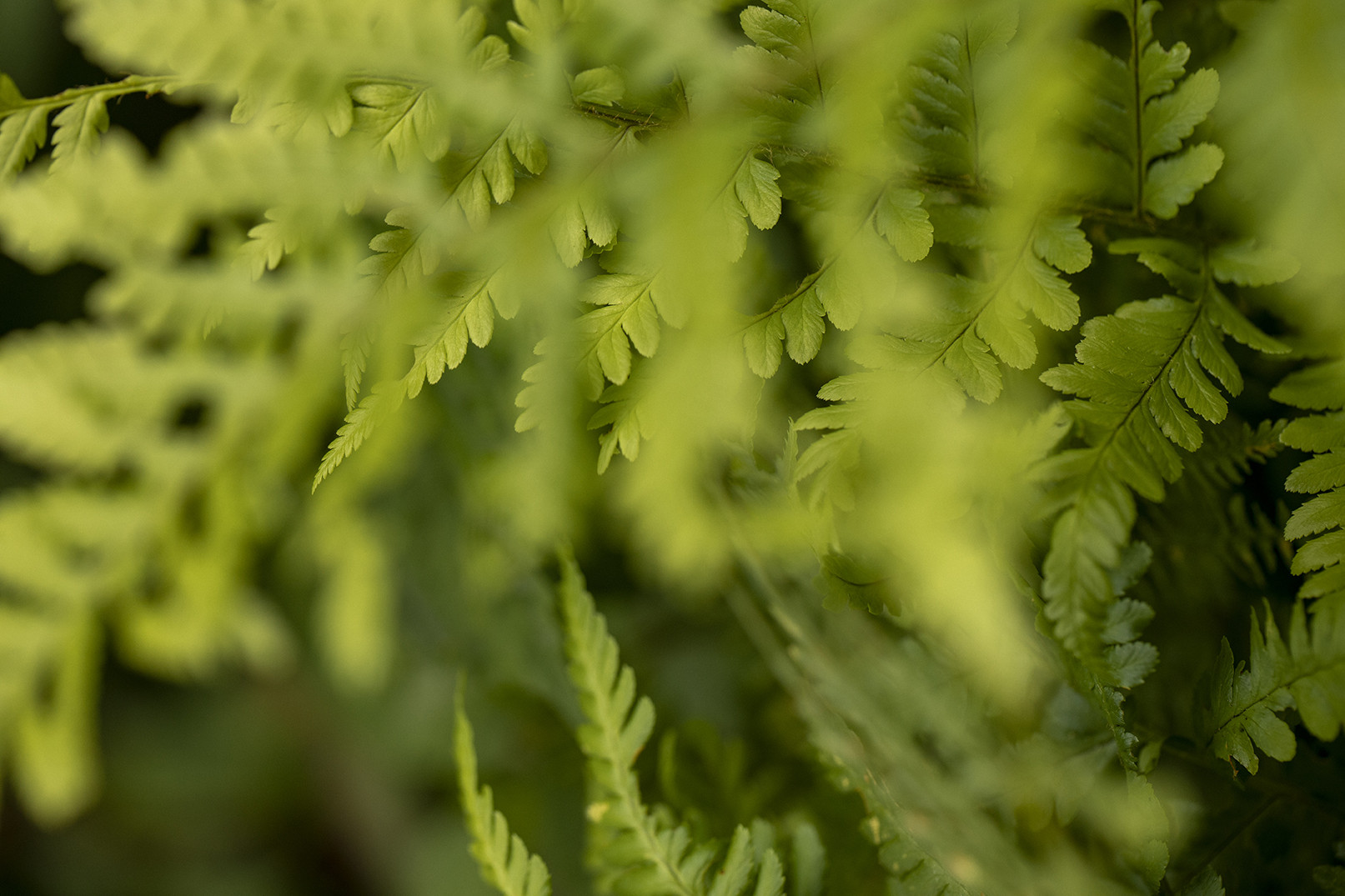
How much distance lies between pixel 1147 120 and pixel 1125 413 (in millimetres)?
230

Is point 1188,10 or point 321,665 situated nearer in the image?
point 1188,10

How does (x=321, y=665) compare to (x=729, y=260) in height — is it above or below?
below

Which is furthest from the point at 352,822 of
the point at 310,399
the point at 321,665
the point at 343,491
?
the point at 310,399

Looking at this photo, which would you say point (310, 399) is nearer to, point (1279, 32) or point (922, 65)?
point (922, 65)

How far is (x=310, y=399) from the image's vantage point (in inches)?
21.6

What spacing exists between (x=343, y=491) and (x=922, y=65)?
608 mm

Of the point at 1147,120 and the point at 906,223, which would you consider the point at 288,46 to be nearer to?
the point at 906,223

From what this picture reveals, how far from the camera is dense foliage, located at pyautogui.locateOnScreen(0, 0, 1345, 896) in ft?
1.51

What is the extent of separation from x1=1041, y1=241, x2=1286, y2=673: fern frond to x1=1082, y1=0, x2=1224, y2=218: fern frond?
4 centimetres

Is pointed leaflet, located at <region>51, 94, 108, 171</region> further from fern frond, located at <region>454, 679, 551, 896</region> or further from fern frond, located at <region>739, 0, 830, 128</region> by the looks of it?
fern frond, located at <region>454, 679, 551, 896</region>

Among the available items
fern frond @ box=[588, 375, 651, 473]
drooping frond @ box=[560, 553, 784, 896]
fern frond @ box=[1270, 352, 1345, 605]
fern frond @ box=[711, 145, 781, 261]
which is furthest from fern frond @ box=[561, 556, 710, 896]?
fern frond @ box=[1270, 352, 1345, 605]

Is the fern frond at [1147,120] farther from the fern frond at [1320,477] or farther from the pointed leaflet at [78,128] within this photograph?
the pointed leaflet at [78,128]

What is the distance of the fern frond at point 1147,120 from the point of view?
0.55 metres

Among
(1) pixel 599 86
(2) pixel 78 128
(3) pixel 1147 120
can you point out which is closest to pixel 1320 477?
(3) pixel 1147 120
